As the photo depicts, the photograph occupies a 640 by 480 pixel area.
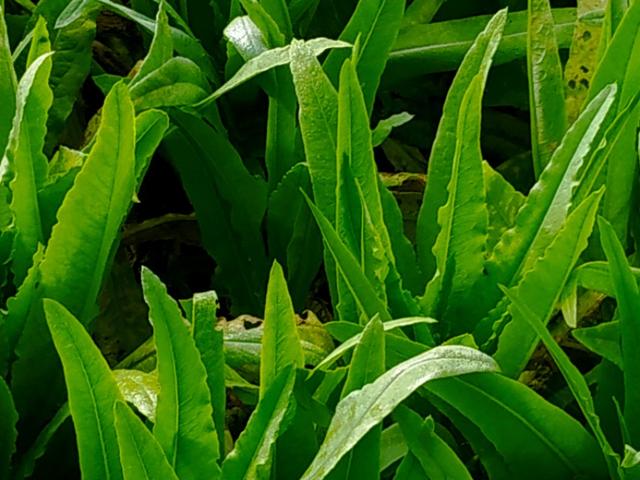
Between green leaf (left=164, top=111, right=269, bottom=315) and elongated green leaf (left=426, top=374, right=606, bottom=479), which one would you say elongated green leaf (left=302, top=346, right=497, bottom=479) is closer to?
elongated green leaf (left=426, top=374, right=606, bottom=479)

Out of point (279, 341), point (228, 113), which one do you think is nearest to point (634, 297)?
point (279, 341)

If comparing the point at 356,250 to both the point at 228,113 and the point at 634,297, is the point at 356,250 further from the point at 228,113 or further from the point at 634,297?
the point at 228,113

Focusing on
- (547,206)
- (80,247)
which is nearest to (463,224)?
(547,206)

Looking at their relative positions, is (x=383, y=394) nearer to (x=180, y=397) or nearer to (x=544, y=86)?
(x=180, y=397)

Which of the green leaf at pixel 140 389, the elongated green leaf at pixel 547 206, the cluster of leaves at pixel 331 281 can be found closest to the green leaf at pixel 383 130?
the cluster of leaves at pixel 331 281

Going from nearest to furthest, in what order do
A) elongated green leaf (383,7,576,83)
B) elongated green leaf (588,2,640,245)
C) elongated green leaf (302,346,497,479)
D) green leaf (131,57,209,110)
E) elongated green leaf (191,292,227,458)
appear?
elongated green leaf (302,346,497,479) < elongated green leaf (191,292,227,458) < elongated green leaf (588,2,640,245) < green leaf (131,57,209,110) < elongated green leaf (383,7,576,83)

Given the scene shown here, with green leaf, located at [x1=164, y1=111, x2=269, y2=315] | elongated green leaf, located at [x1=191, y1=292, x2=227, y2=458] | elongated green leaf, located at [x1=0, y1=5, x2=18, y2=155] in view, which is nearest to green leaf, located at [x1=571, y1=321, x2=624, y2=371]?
elongated green leaf, located at [x1=191, y1=292, x2=227, y2=458]
